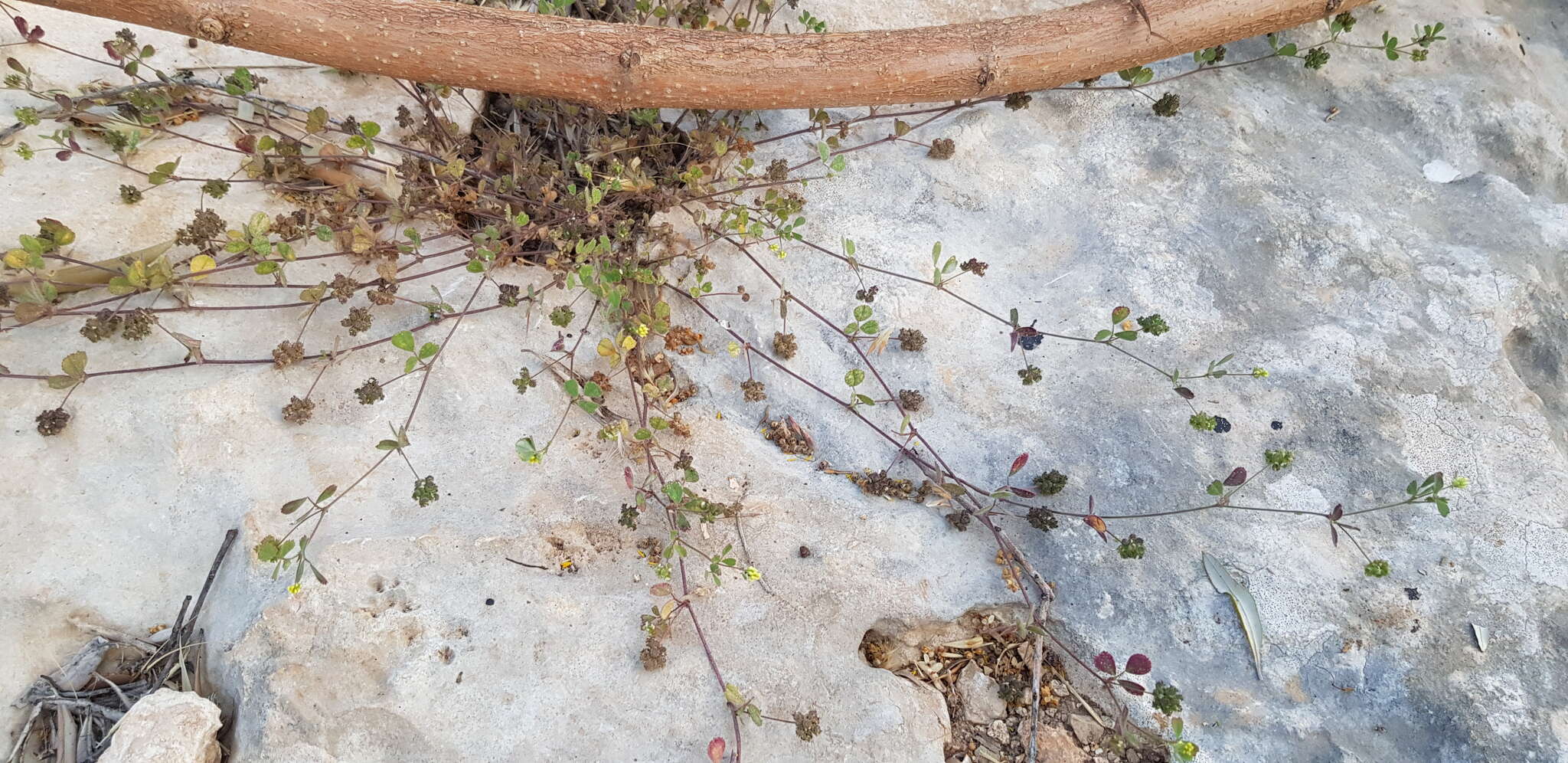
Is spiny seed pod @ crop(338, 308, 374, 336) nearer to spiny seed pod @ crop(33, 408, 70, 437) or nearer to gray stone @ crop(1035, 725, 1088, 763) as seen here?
spiny seed pod @ crop(33, 408, 70, 437)

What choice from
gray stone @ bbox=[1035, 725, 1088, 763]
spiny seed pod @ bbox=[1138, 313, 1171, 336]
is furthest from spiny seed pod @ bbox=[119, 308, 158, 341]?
spiny seed pod @ bbox=[1138, 313, 1171, 336]

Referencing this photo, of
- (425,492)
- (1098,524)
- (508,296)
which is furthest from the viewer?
(508,296)

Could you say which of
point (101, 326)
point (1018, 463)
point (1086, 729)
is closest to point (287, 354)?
point (101, 326)

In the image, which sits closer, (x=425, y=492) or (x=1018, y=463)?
(x=425, y=492)

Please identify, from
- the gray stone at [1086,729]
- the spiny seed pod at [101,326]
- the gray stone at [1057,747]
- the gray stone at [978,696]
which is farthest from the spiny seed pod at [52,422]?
the gray stone at [1086,729]

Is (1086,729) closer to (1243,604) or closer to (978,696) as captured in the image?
(978,696)

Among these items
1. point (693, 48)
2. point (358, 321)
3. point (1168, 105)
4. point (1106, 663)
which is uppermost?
point (693, 48)

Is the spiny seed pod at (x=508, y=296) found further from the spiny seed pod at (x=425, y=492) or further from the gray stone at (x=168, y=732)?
the gray stone at (x=168, y=732)
